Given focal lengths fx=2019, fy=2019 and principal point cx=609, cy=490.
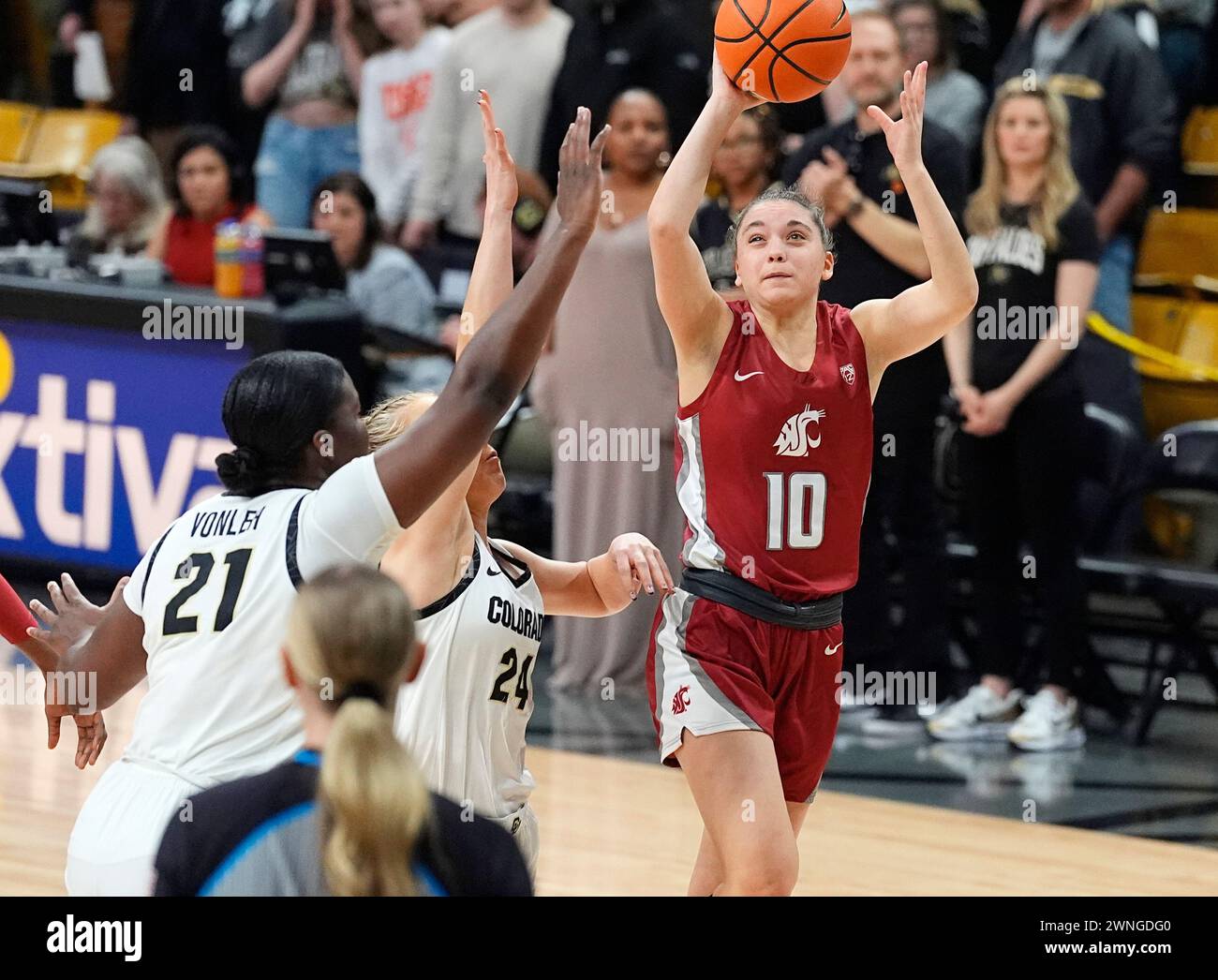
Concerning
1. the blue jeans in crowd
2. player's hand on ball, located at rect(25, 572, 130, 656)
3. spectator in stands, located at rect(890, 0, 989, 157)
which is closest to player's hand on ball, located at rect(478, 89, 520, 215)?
player's hand on ball, located at rect(25, 572, 130, 656)

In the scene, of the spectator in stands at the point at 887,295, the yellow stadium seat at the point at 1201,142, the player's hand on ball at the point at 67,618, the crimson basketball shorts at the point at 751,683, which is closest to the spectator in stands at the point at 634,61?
the spectator in stands at the point at 887,295

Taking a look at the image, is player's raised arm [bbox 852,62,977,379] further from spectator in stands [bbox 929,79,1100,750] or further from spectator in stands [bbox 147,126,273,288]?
spectator in stands [bbox 147,126,273,288]

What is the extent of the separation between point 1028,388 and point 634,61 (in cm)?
236

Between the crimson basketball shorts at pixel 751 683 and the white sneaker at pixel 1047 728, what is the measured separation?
120 inches

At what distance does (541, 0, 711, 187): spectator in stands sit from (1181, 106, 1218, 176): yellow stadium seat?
2416mm

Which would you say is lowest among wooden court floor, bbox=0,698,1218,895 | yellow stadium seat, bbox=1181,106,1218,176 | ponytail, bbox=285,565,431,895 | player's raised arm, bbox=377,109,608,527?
wooden court floor, bbox=0,698,1218,895

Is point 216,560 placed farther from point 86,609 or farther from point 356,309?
point 356,309

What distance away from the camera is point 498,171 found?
3.88m

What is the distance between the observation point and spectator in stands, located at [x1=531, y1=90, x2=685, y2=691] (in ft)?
25.4

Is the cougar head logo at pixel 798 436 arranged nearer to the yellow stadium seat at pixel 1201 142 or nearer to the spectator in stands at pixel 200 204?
the spectator in stands at pixel 200 204

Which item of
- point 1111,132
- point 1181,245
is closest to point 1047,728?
point 1111,132

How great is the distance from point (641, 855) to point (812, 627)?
5.94 feet

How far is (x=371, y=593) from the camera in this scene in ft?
8.14

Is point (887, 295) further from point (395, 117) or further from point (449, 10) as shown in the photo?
point (449, 10)
